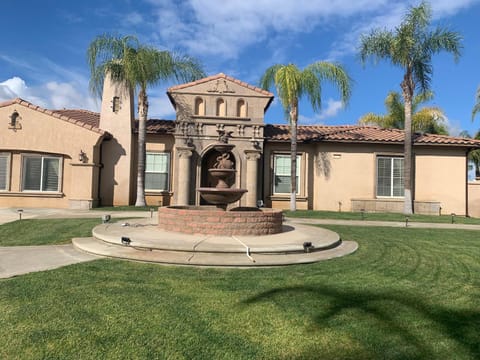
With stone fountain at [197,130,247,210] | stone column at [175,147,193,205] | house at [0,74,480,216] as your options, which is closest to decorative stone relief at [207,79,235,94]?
house at [0,74,480,216]

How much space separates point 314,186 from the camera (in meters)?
19.7

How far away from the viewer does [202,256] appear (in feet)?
22.1

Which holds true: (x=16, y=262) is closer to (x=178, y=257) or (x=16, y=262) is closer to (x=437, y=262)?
(x=178, y=257)

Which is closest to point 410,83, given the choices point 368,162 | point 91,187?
point 368,162

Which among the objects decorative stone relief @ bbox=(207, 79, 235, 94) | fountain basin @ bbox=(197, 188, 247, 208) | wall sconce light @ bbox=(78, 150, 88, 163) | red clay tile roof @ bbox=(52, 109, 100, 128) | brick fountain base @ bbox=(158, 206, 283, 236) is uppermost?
decorative stone relief @ bbox=(207, 79, 235, 94)

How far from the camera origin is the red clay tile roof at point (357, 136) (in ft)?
61.7

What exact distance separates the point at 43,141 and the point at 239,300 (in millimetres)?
16679

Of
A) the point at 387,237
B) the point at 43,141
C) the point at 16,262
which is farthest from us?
the point at 43,141

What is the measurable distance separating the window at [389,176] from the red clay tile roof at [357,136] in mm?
1195

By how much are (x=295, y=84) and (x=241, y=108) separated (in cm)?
348

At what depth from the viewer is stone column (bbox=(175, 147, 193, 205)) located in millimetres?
17766

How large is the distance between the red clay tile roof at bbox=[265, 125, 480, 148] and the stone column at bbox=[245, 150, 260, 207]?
1.69 meters

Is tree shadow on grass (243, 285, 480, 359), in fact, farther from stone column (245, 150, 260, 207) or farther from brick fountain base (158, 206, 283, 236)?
stone column (245, 150, 260, 207)

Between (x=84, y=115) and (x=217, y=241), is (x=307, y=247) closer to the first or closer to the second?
(x=217, y=241)
